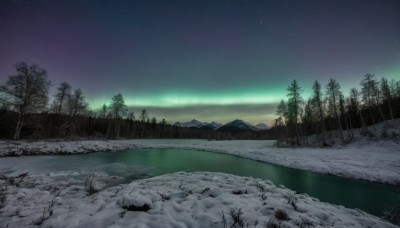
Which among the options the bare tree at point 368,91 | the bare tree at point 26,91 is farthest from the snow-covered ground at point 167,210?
the bare tree at point 368,91

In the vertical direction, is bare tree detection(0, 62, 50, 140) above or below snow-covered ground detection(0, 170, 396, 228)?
above

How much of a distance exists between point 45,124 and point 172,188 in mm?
51703

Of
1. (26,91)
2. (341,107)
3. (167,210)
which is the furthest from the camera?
(341,107)

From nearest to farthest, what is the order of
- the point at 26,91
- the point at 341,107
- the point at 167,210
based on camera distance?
the point at 167,210 → the point at 26,91 → the point at 341,107

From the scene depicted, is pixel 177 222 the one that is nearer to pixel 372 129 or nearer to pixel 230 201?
pixel 230 201

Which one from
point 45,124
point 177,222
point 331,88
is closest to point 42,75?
point 45,124

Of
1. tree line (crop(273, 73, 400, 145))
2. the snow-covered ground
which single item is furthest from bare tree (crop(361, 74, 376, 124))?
the snow-covered ground

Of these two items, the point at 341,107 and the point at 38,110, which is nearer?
the point at 38,110

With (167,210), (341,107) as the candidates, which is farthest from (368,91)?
(167,210)

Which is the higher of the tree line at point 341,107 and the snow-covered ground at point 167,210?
the tree line at point 341,107

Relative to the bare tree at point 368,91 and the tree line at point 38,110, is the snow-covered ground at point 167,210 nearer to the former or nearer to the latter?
the tree line at point 38,110

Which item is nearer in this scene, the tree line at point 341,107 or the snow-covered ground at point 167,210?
the snow-covered ground at point 167,210

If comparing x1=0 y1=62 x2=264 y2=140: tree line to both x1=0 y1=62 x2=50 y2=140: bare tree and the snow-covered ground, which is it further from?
the snow-covered ground

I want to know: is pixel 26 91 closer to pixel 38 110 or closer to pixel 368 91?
pixel 38 110
